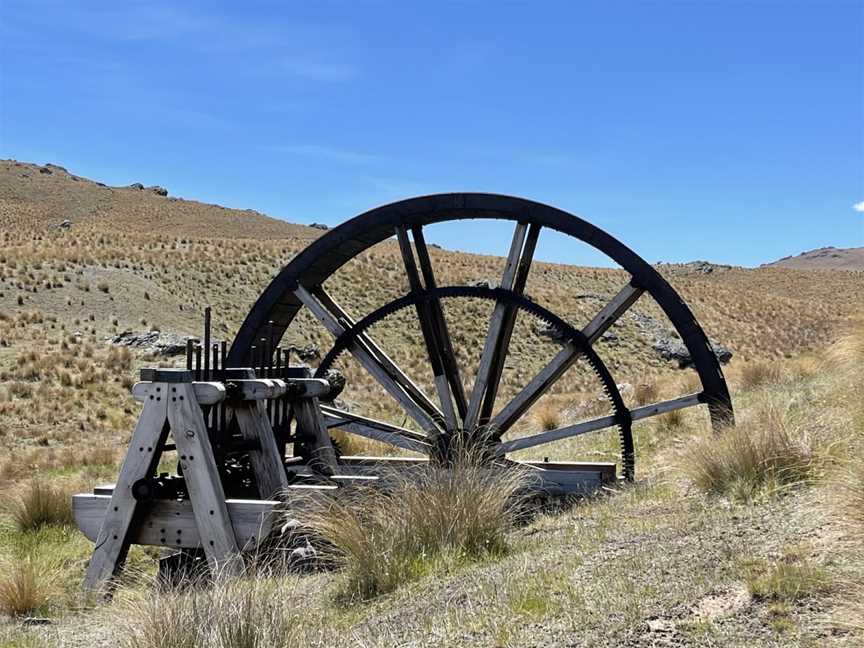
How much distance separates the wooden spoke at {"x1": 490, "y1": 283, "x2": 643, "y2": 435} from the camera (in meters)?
8.82

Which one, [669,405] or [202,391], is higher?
[202,391]

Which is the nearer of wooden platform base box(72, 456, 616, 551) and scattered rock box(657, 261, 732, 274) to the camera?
wooden platform base box(72, 456, 616, 551)

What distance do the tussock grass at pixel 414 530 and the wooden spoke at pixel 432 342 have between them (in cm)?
249

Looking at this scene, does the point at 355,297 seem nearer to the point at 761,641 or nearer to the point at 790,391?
the point at 790,391

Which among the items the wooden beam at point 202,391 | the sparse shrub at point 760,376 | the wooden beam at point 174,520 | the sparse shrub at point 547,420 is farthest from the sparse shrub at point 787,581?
the sparse shrub at point 760,376

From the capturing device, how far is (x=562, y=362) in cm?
893

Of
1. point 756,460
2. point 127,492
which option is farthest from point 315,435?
point 756,460

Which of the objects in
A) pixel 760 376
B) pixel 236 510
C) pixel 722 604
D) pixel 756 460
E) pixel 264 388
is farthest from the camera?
pixel 760 376

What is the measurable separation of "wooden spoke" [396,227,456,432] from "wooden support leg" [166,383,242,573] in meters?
2.80

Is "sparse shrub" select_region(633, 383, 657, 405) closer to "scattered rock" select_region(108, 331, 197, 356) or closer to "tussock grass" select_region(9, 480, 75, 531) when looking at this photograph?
"tussock grass" select_region(9, 480, 75, 531)

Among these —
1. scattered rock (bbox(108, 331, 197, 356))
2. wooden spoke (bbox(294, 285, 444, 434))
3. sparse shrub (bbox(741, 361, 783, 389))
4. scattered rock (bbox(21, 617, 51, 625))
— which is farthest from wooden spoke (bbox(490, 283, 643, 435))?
scattered rock (bbox(108, 331, 197, 356))

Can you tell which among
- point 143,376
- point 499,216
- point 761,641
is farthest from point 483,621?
point 499,216

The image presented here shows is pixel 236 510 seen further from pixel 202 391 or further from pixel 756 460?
pixel 756 460

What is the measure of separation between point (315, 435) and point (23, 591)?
10.5 feet
